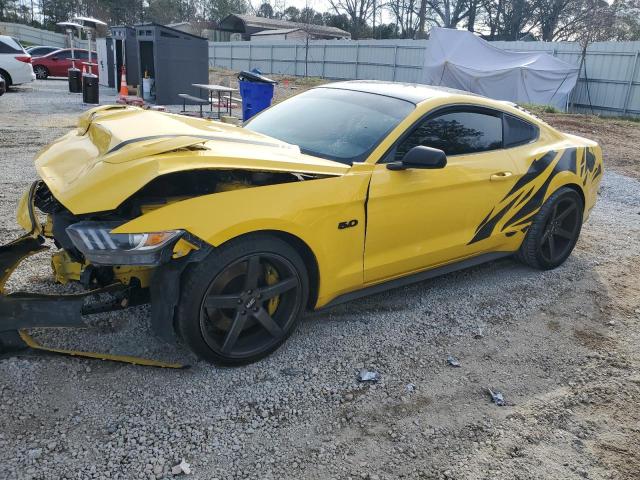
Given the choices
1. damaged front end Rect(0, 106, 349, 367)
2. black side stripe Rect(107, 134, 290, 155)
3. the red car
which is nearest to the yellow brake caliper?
damaged front end Rect(0, 106, 349, 367)

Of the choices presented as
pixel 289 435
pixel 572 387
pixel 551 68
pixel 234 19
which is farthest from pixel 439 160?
pixel 234 19

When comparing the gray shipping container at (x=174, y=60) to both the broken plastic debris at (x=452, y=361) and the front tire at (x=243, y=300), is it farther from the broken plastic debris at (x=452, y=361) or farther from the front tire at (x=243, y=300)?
the broken plastic debris at (x=452, y=361)

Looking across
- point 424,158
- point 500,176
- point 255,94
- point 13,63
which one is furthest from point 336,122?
point 13,63

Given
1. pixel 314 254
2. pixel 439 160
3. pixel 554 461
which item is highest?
pixel 439 160

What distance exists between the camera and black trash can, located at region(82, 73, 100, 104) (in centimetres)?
1542

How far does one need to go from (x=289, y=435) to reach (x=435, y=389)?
94cm

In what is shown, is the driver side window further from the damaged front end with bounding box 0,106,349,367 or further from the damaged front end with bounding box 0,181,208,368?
the damaged front end with bounding box 0,181,208,368

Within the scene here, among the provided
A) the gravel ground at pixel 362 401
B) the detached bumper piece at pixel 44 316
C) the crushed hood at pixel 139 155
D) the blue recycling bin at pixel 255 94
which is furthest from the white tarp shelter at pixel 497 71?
the detached bumper piece at pixel 44 316

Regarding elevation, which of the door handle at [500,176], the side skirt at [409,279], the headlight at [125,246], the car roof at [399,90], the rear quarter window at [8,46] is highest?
the rear quarter window at [8,46]

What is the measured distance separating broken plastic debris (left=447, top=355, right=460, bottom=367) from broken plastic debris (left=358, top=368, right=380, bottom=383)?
1.68 feet

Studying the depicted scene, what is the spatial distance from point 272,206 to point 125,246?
2.55 feet

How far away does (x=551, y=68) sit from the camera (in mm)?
20391

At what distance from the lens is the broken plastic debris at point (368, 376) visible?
3.14 meters

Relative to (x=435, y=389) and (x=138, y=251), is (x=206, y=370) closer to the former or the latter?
(x=138, y=251)
